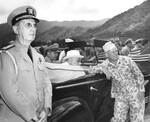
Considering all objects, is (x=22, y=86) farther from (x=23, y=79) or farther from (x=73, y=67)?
(x=73, y=67)

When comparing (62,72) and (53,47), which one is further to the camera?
(53,47)

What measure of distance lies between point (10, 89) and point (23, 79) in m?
0.11

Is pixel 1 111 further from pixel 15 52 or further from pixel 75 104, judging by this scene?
pixel 75 104

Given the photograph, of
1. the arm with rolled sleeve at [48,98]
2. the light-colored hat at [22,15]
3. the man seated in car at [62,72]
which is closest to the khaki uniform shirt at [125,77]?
the man seated in car at [62,72]

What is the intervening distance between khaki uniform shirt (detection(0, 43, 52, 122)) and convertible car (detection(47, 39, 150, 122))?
574 millimetres

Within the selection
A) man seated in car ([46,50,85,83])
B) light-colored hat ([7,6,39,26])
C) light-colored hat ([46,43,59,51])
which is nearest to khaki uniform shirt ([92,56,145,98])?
man seated in car ([46,50,85,83])

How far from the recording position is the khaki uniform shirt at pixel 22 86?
1.45 metres

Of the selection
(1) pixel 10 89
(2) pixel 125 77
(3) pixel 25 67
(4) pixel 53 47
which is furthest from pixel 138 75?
(1) pixel 10 89

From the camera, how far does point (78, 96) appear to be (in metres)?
2.51

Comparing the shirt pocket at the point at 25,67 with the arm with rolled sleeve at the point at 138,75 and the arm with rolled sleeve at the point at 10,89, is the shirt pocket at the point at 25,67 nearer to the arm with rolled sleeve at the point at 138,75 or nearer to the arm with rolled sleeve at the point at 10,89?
the arm with rolled sleeve at the point at 10,89

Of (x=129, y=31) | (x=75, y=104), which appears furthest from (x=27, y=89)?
(x=129, y=31)

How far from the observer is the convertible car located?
2.26 metres

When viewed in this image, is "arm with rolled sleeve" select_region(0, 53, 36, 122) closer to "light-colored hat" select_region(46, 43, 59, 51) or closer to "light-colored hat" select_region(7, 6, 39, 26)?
"light-colored hat" select_region(7, 6, 39, 26)

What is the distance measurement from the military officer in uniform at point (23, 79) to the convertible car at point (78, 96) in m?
0.58
